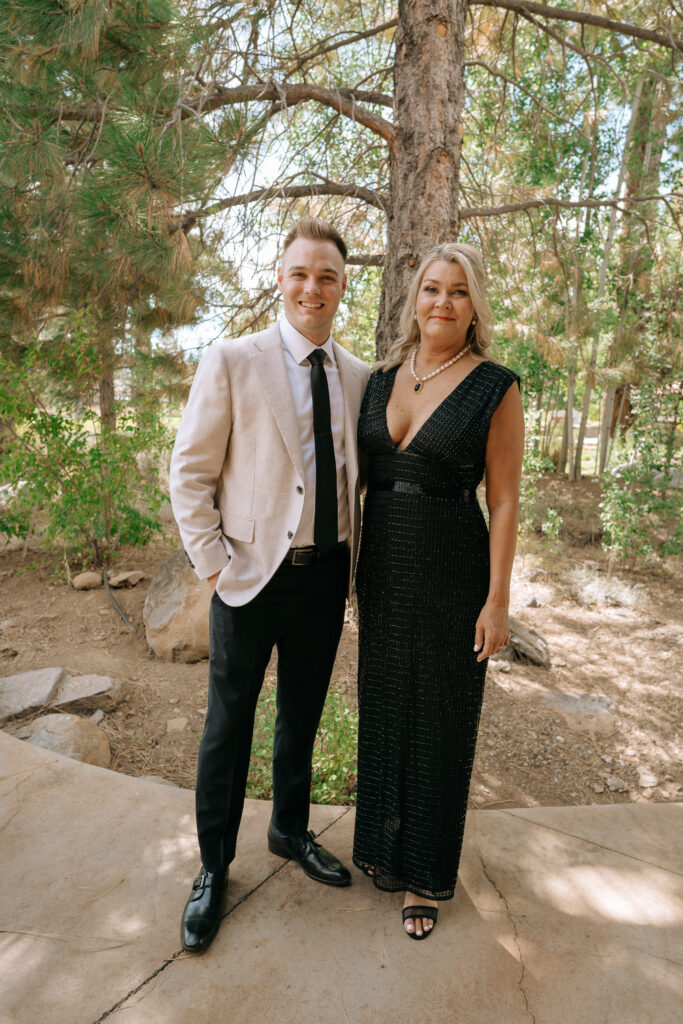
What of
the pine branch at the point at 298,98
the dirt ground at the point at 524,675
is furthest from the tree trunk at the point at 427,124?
the dirt ground at the point at 524,675

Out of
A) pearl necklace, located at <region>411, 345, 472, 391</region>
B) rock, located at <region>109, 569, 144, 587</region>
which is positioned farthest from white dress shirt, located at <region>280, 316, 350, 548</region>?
rock, located at <region>109, 569, 144, 587</region>

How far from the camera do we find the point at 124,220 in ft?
12.7

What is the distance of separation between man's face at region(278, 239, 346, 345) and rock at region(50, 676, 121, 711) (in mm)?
2639

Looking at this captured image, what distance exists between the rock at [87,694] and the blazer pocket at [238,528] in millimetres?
2238

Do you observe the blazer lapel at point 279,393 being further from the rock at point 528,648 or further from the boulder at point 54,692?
the rock at point 528,648

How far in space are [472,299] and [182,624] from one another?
3.05 meters

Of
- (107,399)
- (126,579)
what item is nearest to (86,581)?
(126,579)

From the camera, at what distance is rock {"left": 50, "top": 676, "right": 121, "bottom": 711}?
367 cm

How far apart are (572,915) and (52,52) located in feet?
14.2

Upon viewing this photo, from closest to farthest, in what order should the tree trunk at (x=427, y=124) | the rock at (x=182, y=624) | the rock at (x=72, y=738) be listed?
the rock at (x=72, y=738)
the tree trunk at (x=427, y=124)
the rock at (x=182, y=624)

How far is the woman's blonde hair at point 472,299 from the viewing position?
1920 millimetres

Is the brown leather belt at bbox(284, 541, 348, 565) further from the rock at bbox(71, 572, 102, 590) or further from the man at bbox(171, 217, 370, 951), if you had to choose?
the rock at bbox(71, 572, 102, 590)

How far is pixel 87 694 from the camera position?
12.2ft

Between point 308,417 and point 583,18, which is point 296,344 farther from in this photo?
point 583,18
